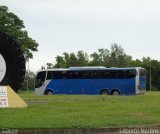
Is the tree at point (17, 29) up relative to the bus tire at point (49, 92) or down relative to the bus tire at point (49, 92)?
up

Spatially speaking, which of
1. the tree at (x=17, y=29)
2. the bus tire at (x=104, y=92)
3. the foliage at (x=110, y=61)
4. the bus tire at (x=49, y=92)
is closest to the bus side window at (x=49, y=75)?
the bus tire at (x=49, y=92)

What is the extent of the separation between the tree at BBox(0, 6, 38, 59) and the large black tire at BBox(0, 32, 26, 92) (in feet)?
131

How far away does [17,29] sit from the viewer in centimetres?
6369

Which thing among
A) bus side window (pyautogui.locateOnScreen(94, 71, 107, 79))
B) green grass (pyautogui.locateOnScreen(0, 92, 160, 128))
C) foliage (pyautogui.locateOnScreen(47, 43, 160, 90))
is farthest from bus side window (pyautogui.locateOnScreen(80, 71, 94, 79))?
foliage (pyautogui.locateOnScreen(47, 43, 160, 90))

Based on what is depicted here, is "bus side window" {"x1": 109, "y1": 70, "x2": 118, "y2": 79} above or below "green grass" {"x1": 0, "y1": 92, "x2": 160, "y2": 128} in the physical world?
above

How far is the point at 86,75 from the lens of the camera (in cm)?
5066

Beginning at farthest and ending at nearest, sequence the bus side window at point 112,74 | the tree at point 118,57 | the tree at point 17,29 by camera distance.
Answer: the tree at point 118,57
the tree at point 17,29
the bus side window at point 112,74

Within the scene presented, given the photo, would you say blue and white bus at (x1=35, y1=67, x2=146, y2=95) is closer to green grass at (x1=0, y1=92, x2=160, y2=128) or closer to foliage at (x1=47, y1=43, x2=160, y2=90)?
green grass at (x1=0, y1=92, x2=160, y2=128)

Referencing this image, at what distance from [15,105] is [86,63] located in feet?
281

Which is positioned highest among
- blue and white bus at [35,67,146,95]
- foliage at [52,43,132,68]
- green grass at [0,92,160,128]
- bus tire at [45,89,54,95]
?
foliage at [52,43,132,68]

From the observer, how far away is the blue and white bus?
1953 inches

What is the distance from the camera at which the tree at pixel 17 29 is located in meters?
61.7

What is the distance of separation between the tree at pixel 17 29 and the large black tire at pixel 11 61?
131ft

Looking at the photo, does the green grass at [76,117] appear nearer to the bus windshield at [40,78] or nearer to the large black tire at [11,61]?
the large black tire at [11,61]
